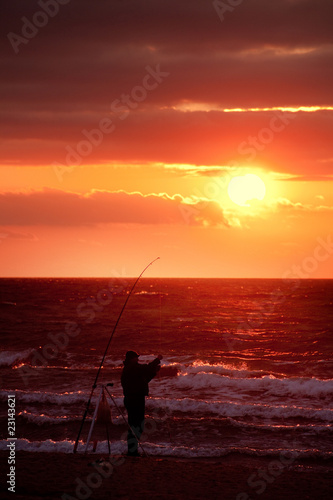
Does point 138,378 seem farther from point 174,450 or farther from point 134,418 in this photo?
point 174,450

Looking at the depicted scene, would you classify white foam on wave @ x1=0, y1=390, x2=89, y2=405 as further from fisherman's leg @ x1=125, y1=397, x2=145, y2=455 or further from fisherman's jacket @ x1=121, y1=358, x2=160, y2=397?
fisherman's jacket @ x1=121, y1=358, x2=160, y2=397

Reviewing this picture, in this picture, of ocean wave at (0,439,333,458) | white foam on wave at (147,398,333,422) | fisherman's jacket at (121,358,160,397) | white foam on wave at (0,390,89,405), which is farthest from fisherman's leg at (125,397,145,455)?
white foam on wave at (0,390,89,405)

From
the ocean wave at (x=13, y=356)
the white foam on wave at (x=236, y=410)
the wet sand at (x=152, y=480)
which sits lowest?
the wet sand at (x=152, y=480)

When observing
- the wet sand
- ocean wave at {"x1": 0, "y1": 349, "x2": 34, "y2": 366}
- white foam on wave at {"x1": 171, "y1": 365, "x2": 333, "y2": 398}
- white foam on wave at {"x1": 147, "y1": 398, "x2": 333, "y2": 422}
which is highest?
ocean wave at {"x1": 0, "y1": 349, "x2": 34, "y2": 366}

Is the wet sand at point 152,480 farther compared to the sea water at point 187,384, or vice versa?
the sea water at point 187,384

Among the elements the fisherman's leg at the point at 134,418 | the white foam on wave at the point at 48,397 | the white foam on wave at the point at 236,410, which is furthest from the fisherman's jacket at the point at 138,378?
Answer: the white foam on wave at the point at 48,397

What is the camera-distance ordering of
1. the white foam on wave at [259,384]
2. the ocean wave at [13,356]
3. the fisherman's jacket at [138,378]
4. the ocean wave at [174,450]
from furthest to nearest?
the ocean wave at [13,356] < the white foam on wave at [259,384] < the ocean wave at [174,450] < the fisherman's jacket at [138,378]

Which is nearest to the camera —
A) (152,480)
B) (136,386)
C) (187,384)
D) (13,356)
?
(152,480)

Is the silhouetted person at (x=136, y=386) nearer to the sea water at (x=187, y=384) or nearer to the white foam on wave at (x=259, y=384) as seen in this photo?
the sea water at (x=187, y=384)

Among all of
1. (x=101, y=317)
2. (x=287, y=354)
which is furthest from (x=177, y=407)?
(x=101, y=317)

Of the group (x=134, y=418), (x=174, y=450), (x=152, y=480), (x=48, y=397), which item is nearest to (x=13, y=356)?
(x=48, y=397)

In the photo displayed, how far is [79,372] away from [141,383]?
13428mm

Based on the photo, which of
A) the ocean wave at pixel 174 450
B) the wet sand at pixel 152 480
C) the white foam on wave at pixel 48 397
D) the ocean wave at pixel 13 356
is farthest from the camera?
the ocean wave at pixel 13 356

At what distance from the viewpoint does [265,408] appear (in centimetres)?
1656
